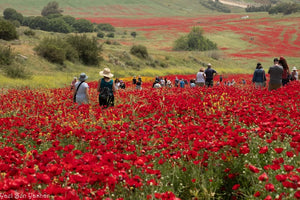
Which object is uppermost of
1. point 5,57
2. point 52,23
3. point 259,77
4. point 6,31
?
point 52,23

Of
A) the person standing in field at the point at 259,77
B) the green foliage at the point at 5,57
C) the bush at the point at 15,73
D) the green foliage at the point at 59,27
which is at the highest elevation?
the green foliage at the point at 59,27

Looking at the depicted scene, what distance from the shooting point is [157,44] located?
6488 cm

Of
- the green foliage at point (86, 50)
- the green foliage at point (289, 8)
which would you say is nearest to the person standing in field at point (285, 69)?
the green foliage at point (86, 50)

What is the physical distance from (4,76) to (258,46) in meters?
52.1

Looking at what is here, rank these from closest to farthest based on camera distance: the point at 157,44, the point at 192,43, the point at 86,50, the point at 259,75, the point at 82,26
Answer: the point at 259,75 < the point at 86,50 < the point at 192,43 < the point at 157,44 < the point at 82,26

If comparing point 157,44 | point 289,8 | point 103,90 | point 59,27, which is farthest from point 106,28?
point 103,90

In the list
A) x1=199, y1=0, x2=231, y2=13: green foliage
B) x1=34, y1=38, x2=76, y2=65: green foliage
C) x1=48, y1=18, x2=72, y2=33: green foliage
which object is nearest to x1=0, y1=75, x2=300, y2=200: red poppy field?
x1=34, y1=38, x2=76, y2=65: green foliage

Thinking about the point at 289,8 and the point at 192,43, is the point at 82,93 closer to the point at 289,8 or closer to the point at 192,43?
the point at 192,43

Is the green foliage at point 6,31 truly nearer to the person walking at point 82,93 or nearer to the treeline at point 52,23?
the person walking at point 82,93

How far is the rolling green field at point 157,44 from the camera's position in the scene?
90.3 feet

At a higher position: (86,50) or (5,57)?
(86,50)

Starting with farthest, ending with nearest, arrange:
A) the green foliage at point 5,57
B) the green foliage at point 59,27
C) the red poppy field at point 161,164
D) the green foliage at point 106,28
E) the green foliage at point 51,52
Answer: the green foliage at point 106,28 → the green foliage at point 59,27 → the green foliage at point 51,52 → the green foliage at point 5,57 → the red poppy field at point 161,164

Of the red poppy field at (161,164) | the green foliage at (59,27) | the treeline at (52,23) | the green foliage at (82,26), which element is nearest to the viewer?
the red poppy field at (161,164)

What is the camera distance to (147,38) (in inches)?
2835
